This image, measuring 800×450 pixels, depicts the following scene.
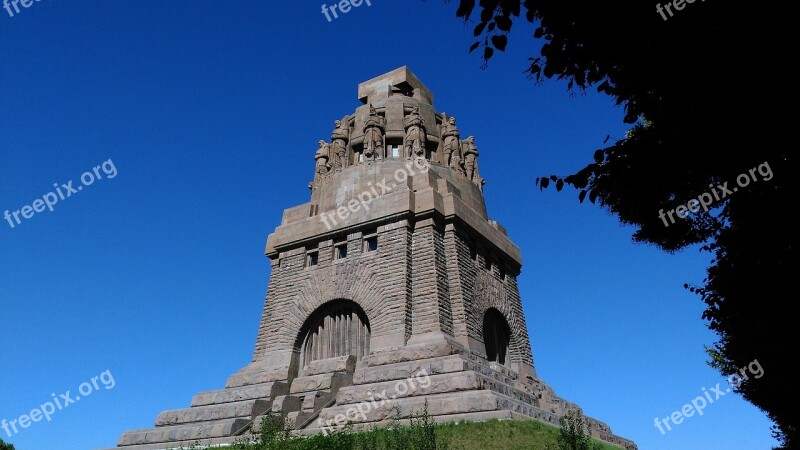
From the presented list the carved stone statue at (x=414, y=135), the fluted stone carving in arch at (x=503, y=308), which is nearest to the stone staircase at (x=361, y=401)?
the fluted stone carving in arch at (x=503, y=308)

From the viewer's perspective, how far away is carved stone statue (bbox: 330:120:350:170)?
2392 centimetres

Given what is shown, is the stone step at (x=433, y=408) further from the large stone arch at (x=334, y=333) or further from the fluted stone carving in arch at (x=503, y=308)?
the fluted stone carving in arch at (x=503, y=308)

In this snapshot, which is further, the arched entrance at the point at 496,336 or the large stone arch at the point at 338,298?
the arched entrance at the point at 496,336

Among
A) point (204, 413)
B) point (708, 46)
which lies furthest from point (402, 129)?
point (708, 46)

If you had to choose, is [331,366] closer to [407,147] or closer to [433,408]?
[433,408]

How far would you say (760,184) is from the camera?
25.6 feet

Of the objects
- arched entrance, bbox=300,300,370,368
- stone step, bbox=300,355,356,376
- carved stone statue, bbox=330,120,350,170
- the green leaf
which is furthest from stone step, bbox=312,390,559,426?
carved stone statue, bbox=330,120,350,170

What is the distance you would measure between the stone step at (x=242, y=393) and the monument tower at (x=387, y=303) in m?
0.05

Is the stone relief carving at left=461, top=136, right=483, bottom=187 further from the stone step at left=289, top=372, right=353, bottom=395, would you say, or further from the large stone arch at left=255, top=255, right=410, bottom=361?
the stone step at left=289, top=372, right=353, bottom=395

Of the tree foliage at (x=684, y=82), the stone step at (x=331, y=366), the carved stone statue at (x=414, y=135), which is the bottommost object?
the tree foliage at (x=684, y=82)

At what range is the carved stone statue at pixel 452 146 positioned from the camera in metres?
24.0

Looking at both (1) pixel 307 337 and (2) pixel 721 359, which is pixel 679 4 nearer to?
(1) pixel 307 337

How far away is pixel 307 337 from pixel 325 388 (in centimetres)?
317

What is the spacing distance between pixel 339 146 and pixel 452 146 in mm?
4942
